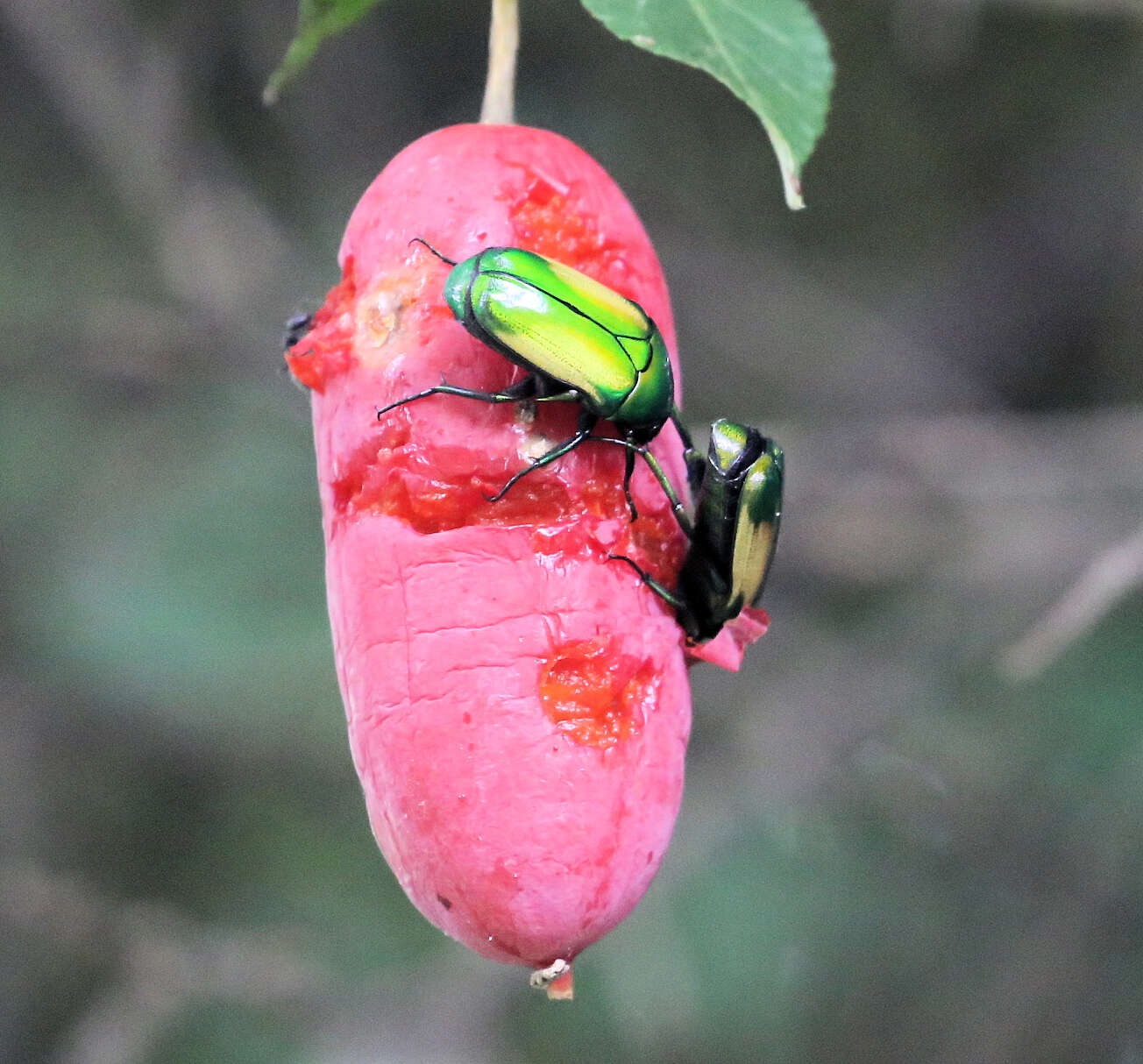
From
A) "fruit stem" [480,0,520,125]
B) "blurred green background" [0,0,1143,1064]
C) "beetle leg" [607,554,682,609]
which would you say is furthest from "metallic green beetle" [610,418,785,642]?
"blurred green background" [0,0,1143,1064]

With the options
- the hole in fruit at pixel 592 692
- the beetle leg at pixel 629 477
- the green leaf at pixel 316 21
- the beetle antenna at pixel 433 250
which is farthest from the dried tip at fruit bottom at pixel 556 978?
the green leaf at pixel 316 21

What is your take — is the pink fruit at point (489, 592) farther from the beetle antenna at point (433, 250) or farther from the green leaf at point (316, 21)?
the green leaf at point (316, 21)

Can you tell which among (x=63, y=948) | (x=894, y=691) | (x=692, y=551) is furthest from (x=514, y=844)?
(x=63, y=948)

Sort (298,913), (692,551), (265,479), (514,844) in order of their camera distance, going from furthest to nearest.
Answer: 1. (298,913)
2. (265,479)
3. (692,551)
4. (514,844)

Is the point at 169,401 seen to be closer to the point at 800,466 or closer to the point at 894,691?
the point at 800,466

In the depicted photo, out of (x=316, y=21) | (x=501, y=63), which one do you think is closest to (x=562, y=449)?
(x=501, y=63)

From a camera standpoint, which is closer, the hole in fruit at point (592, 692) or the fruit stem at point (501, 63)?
the hole in fruit at point (592, 692)

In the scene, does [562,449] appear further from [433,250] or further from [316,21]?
[316,21]
